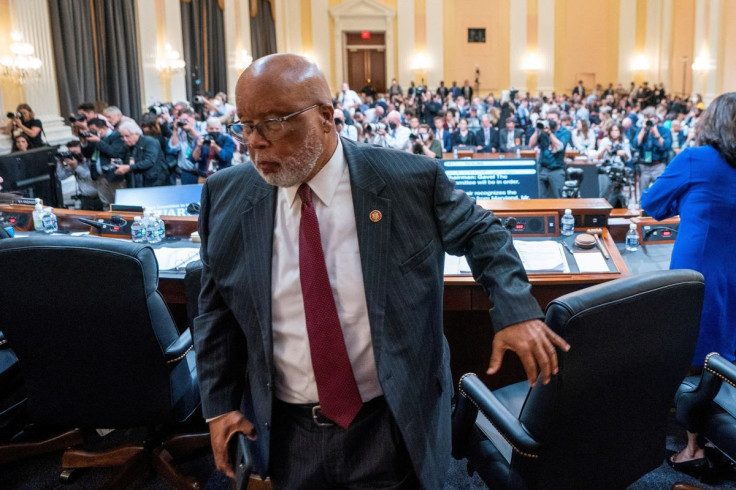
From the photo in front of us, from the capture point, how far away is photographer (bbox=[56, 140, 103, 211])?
6.90 meters

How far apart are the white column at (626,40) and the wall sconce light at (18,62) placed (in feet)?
62.6

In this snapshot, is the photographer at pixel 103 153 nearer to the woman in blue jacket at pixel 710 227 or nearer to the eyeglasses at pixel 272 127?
the woman in blue jacket at pixel 710 227

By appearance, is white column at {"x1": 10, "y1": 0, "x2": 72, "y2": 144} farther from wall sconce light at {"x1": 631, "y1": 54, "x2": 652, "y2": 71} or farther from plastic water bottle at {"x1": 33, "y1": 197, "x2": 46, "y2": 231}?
wall sconce light at {"x1": 631, "y1": 54, "x2": 652, "y2": 71}

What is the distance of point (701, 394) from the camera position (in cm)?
225

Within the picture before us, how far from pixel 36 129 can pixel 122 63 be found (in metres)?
3.54

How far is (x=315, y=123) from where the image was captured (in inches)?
56.6

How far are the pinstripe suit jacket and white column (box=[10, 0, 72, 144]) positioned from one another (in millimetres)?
8439

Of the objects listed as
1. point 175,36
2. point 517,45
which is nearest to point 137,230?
point 175,36

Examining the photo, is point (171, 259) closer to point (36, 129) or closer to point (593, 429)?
point (593, 429)

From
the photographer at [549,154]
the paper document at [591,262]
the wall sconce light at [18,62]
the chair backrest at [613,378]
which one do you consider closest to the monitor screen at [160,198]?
the paper document at [591,262]

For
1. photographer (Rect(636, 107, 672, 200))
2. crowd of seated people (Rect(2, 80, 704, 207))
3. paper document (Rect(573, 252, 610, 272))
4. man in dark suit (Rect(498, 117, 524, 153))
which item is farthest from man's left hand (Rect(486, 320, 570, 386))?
man in dark suit (Rect(498, 117, 524, 153))

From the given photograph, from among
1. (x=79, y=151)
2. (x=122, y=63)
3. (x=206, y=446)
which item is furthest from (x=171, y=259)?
(x=122, y=63)

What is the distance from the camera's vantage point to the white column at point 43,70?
8.73 m

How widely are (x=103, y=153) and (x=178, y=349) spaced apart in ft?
16.2
